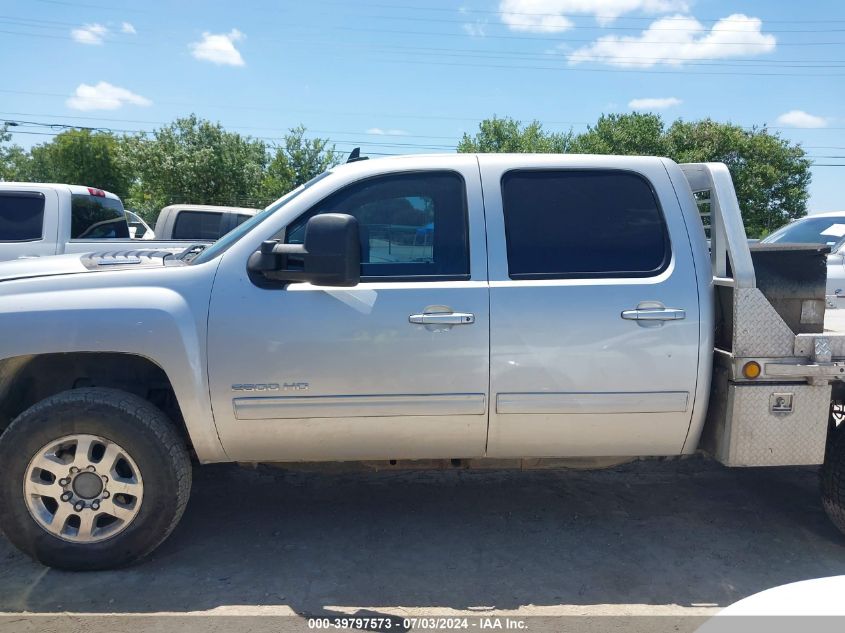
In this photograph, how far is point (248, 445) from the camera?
3.43 meters

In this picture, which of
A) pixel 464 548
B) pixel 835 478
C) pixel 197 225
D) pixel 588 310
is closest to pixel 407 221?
pixel 588 310

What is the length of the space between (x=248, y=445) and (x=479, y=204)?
1677 mm

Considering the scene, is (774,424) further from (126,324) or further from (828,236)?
(828,236)

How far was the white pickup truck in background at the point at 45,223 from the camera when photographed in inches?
301

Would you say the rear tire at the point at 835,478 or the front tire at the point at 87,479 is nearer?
the front tire at the point at 87,479

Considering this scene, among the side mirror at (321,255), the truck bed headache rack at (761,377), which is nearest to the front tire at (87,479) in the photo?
the side mirror at (321,255)

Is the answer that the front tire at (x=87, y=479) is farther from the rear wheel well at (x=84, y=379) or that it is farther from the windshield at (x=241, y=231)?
the windshield at (x=241, y=231)

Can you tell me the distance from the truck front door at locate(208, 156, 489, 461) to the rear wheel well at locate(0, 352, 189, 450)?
0.52 metres

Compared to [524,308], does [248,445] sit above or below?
below

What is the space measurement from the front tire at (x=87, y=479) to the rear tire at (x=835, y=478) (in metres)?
3.33

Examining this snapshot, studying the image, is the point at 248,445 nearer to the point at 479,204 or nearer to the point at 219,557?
the point at 219,557

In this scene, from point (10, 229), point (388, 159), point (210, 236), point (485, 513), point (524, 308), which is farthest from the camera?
point (210, 236)

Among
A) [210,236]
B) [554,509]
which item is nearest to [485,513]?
[554,509]

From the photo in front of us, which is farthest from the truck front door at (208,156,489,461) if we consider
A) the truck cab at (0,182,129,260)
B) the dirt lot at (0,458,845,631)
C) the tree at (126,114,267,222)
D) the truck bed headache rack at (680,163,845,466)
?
the tree at (126,114,267,222)
